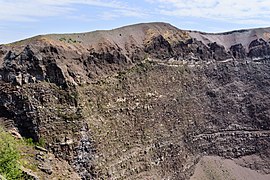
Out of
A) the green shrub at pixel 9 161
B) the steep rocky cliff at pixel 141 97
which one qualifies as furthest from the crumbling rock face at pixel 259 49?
the green shrub at pixel 9 161

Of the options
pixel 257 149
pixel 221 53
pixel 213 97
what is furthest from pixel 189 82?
pixel 257 149

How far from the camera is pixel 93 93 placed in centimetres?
4294

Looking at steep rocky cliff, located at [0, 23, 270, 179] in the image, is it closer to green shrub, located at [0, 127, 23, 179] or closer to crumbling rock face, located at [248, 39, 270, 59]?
crumbling rock face, located at [248, 39, 270, 59]

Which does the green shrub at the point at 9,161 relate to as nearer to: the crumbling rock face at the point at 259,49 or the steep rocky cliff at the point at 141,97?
the steep rocky cliff at the point at 141,97

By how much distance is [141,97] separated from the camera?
4966 cm

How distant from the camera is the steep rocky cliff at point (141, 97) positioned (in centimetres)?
3816

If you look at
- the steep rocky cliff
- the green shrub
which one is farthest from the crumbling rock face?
the green shrub

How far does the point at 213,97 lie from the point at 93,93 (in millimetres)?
25797

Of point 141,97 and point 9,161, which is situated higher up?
point 141,97

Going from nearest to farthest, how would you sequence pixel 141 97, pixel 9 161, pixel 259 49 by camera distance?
pixel 9 161 < pixel 141 97 < pixel 259 49

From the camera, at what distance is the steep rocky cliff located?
38.2 m

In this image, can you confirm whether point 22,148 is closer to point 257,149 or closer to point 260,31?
point 257,149

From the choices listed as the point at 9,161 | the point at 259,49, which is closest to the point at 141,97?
the point at 9,161

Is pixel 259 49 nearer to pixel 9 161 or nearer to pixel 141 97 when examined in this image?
pixel 141 97
